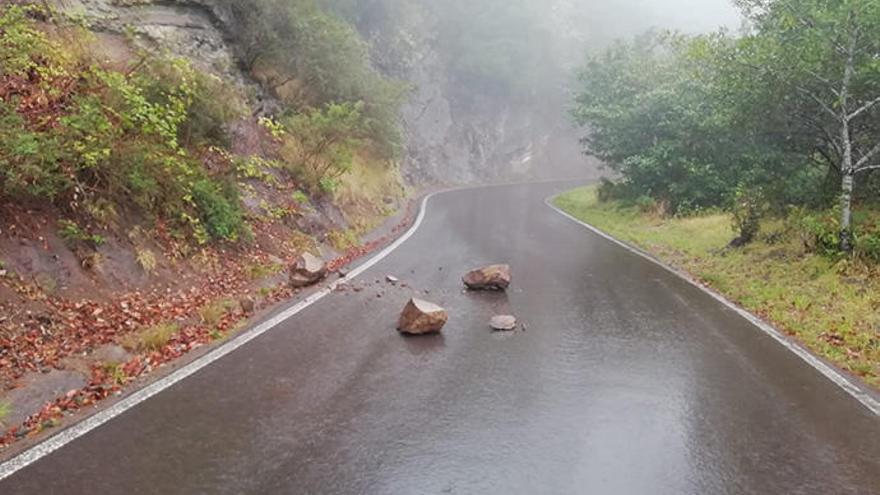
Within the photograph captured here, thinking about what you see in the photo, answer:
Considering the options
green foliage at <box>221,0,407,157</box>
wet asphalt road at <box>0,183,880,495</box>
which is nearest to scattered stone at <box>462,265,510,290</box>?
wet asphalt road at <box>0,183,880,495</box>

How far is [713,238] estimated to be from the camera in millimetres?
17812

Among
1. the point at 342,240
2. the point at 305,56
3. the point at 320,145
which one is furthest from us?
the point at 305,56

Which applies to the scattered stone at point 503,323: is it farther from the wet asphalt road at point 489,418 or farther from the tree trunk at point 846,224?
the tree trunk at point 846,224

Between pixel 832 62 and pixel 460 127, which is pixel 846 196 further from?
pixel 460 127

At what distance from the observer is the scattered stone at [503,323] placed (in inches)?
344

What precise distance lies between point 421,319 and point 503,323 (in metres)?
1.18

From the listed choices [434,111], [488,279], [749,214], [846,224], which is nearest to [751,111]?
[749,214]

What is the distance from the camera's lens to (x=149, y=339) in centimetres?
724

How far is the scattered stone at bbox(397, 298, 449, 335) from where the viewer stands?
8.36 meters

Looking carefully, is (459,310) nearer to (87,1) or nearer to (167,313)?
(167,313)

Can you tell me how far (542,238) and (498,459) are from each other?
13543 mm

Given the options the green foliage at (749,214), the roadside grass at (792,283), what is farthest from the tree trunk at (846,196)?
the green foliage at (749,214)

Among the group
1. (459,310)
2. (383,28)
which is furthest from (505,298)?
(383,28)

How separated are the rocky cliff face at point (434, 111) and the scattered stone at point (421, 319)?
35.1 feet
